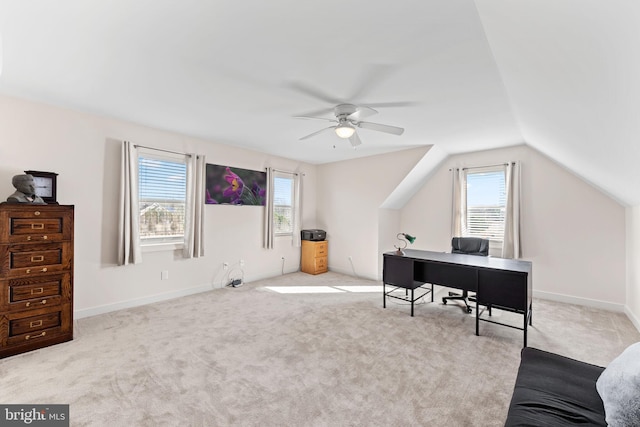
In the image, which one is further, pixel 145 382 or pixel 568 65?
pixel 145 382

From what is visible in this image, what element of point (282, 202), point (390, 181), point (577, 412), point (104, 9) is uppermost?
point (104, 9)

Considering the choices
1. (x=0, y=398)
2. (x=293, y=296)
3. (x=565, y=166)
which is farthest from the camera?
(x=293, y=296)

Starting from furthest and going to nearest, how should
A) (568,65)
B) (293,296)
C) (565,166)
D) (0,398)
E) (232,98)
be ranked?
(293,296) < (565,166) < (232,98) < (0,398) < (568,65)

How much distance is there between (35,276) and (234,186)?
9.19 ft

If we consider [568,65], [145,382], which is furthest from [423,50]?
[145,382]

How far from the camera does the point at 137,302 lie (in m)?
3.75

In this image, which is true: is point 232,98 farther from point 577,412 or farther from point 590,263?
point 590,263

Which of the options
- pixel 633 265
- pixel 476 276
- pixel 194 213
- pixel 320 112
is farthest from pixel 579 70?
pixel 194 213

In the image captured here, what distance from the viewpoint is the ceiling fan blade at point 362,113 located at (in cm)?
302

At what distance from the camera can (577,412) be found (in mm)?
1216

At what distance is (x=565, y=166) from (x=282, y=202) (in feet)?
15.6

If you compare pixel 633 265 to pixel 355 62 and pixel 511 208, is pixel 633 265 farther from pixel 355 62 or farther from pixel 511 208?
pixel 355 62

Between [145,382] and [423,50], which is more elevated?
[423,50]

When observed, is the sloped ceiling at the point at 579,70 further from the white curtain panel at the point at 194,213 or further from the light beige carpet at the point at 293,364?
the white curtain panel at the point at 194,213
